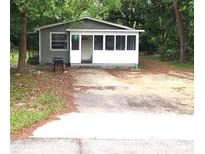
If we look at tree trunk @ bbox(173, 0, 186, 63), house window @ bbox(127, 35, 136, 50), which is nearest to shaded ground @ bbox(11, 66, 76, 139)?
house window @ bbox(127, 35, 136, 50)

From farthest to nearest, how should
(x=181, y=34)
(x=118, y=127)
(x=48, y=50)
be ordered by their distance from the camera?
(x=181, y=34), (x=48, y=50), (x=118, y=127)

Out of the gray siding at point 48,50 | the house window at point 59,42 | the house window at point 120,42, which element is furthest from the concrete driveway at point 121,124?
the house window at point 59,42

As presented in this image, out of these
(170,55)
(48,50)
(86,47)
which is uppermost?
(86,47)

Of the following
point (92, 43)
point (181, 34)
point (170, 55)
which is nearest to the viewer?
point (92, 43)

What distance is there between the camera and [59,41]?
30500 millimetres

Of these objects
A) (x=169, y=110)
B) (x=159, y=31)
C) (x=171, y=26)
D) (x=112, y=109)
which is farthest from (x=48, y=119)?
(x=159, y=31)

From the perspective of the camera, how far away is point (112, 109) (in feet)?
41.7

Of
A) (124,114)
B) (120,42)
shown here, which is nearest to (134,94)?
(124,114)

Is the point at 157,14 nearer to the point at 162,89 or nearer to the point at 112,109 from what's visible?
the point at 162,89

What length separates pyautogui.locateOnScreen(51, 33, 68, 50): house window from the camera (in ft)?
99.6

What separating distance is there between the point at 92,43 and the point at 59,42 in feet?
7.73

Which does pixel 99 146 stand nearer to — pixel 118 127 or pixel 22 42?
pixel 118 127

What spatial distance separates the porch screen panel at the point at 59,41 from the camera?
30359mm

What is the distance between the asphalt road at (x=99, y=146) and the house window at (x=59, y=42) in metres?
22.7
